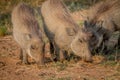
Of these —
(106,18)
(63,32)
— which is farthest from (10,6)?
(63,32)

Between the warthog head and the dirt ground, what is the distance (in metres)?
0.16

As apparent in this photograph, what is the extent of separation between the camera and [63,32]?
802 centimetres

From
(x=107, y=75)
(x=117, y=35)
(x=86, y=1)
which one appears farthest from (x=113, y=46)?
(x=86, y=1)

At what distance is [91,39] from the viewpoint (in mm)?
7758

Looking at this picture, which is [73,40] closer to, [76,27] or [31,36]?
[76,27]

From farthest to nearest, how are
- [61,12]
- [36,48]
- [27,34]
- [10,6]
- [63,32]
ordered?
[10,6], [61,12], [63,32], [27,34], [36,48]

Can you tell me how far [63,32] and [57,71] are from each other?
1.03 m

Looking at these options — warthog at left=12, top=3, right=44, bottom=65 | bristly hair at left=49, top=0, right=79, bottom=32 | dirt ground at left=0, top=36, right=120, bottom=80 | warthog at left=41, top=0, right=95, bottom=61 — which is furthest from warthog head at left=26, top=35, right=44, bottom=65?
bristly hair at left=49, top=0, right=79, bottom=32

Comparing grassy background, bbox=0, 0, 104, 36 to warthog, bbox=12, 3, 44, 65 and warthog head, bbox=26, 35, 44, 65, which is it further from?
warthog head, bbox=26, 35, 44, 65

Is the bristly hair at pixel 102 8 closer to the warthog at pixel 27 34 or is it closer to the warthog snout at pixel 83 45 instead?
the warthog snout at pixel 83 45

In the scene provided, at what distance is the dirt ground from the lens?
696cm

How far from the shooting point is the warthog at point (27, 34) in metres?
7.44

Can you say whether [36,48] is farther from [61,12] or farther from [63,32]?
[61,12]

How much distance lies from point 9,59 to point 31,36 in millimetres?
924
